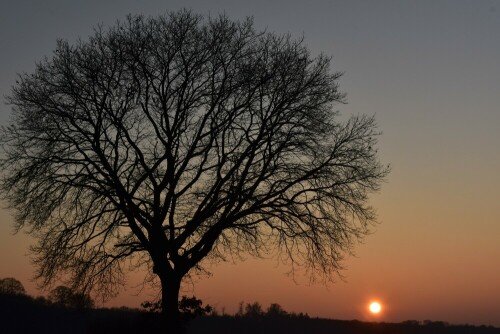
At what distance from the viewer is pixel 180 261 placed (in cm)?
2261

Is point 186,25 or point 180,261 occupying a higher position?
point 186,25

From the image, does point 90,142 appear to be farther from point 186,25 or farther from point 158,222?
point 186,25

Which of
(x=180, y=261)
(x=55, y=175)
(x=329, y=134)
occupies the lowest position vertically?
(x=180, y=261)

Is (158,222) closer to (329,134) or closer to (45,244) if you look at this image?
(45,244)

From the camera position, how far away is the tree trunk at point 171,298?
2181 cm

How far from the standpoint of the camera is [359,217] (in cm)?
2264

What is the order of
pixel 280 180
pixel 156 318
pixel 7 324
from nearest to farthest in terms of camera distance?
pixel 156 318 → pixel 280 180 → pixel 7 324

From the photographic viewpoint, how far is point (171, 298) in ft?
72.9

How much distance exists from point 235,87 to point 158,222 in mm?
4880

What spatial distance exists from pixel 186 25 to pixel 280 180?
573 cm

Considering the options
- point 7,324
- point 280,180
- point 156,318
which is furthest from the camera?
point 7,324

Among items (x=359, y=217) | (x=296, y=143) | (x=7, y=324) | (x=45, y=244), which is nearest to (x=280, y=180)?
(x=296, y=143)

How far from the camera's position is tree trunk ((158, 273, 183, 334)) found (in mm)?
21812

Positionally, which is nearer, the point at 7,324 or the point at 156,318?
the point at 156,318
